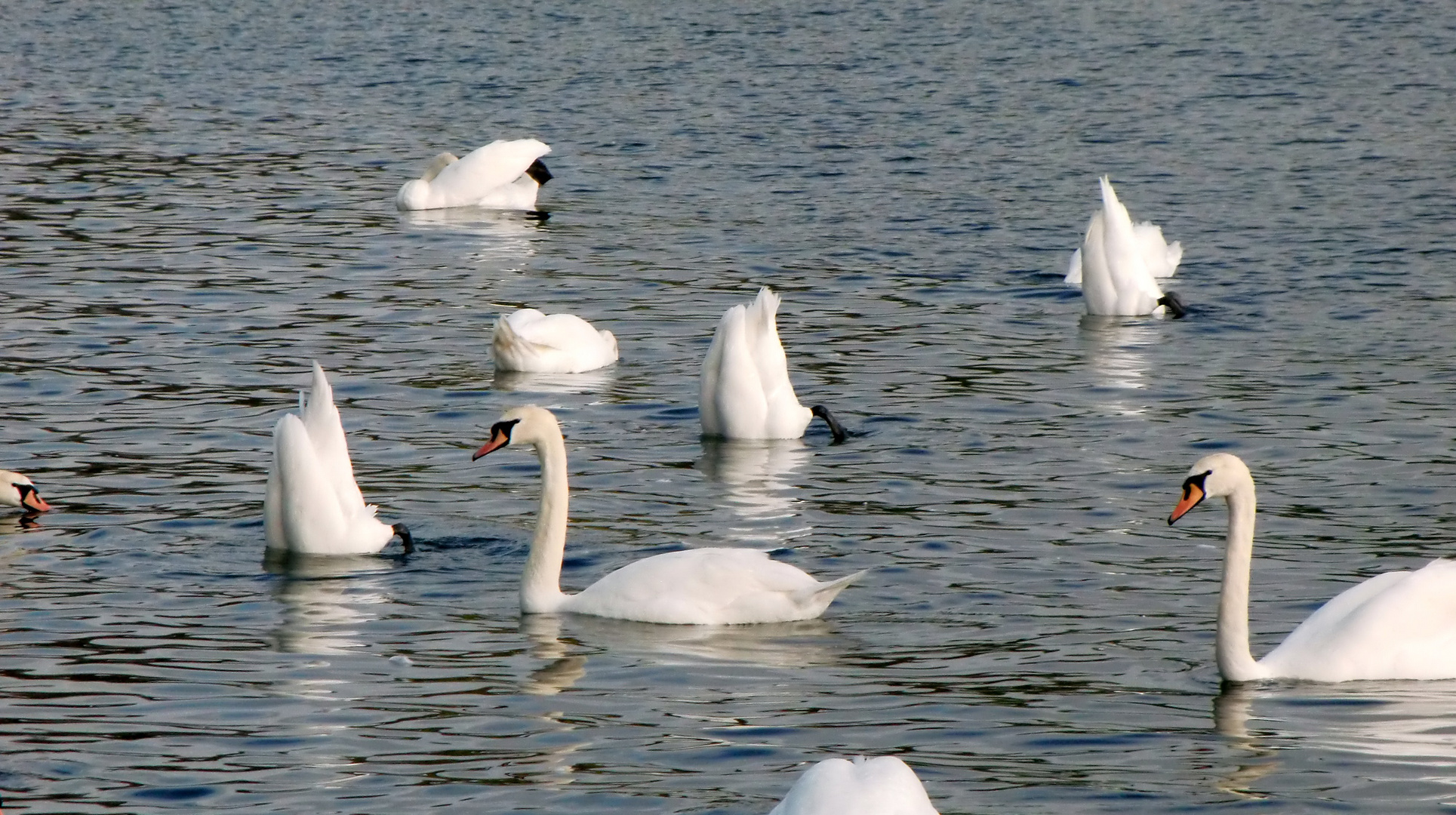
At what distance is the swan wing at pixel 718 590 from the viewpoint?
354 inches

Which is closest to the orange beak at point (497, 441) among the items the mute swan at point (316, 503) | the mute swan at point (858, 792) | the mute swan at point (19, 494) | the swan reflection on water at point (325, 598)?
the swan reflection on water at point (325, 598)

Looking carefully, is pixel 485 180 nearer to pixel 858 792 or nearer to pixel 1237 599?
pixel 1237 599

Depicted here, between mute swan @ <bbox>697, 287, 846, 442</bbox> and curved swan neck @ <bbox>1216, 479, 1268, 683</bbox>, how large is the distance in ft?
15.0

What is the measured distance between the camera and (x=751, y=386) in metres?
12.8

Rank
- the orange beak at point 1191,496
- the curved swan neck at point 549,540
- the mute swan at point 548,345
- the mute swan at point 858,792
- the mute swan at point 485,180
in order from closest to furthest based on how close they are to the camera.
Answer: the mute swan at point 858,792 < the orange beak at point 1191,496 < the curved swan neck at point 549,540 < the mute swan at point 548,345 < the mute swan at point 485,180

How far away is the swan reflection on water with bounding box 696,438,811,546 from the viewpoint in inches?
423

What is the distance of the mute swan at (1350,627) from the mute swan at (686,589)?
1531 mm

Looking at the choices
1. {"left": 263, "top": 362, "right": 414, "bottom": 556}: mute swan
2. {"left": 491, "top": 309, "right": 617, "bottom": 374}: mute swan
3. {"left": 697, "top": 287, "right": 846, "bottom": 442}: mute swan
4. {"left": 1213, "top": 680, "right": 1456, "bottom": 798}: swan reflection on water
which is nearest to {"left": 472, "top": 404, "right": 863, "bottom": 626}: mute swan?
{"left": 263, "top": 362, "right": 414, "bottom": 556}: mute swan

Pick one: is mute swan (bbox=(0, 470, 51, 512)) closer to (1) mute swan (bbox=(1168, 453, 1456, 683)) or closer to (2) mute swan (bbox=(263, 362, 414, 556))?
(2) mute swan (bbox=(263, 362, 414, 556))

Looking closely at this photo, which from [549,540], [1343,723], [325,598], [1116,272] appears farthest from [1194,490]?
[1116,272]

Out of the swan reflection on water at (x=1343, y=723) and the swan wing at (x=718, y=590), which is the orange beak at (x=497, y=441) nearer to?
the swan wing at (x=718, y=590)

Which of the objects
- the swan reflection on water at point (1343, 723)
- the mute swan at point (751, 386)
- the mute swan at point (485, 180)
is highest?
the mute swan at point (485, 180)

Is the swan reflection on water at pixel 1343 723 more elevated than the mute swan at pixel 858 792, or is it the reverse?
the mute swan at pixel 858 792

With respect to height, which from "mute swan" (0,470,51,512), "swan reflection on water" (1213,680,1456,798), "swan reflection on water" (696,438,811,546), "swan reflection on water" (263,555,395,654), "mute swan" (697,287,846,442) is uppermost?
"mute swan" (697,287,846,442)
